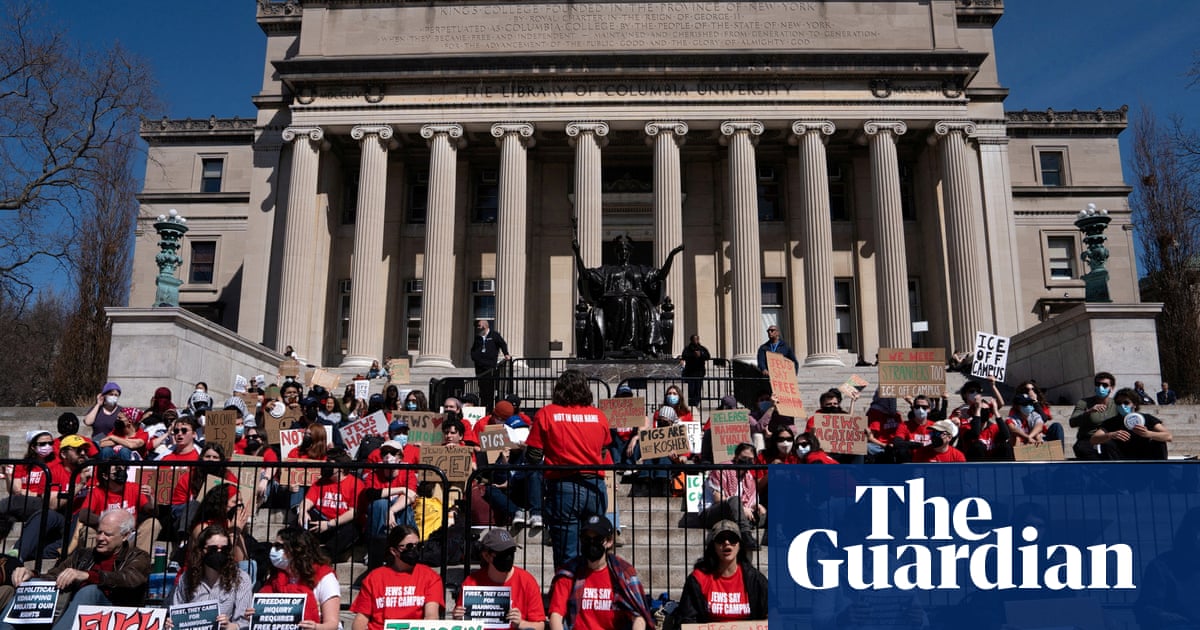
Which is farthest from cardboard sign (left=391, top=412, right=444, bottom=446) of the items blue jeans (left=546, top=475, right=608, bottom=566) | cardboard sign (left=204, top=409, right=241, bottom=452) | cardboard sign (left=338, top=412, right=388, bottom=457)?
blue jeans (left=546, top=475, right=608, bottom=566)

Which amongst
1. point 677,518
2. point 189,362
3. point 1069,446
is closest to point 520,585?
point 677,518

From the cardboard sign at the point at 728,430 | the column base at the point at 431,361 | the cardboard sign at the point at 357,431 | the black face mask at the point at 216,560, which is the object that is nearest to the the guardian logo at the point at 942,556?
the black face mask at the point at 216,560

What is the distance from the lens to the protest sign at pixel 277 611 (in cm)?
691

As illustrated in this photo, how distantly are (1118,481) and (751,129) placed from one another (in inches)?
1098

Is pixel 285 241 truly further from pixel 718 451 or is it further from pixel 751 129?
pixel 718 451

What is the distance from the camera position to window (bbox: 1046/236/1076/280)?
39.1 m

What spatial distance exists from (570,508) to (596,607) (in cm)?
103

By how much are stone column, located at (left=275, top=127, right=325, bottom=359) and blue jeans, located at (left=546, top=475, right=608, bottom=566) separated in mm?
26214

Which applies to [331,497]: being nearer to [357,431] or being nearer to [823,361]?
[357,431]

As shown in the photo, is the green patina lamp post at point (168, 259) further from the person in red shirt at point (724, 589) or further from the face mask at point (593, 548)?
the person in red shirt at point (724, 589)

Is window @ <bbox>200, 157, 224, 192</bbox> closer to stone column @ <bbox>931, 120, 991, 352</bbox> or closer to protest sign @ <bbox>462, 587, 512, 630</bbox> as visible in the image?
stone column @ <bbox>931, 120, 991, 352</bbox>

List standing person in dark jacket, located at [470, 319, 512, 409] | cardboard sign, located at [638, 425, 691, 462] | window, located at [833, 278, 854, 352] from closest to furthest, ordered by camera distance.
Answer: cardboard sign, located at [638, 425, 691, 462]
standing person in dark jacket, located at [470, 319, 512, 409]
window, located at [833, 278, 854, 352]

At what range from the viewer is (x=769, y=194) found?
37.4 meters

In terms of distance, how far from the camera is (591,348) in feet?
68.0
